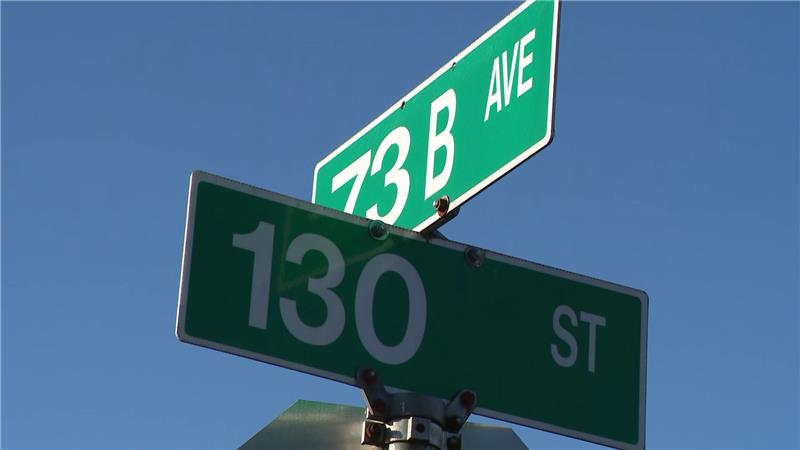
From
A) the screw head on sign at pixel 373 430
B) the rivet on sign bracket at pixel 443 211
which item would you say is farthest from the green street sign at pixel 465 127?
the screw head on sign at pixel 373 430

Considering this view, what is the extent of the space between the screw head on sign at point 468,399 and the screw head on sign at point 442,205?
426mm

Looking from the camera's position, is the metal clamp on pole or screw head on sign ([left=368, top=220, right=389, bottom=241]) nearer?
the metal clamp on pole

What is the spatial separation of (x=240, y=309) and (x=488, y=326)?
632 millimetres

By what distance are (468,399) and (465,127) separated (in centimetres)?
66

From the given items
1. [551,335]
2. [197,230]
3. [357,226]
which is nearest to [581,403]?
[551,335]

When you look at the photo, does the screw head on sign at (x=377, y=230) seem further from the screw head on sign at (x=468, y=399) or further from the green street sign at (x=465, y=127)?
the screw head on sign at (x=468, y=399)

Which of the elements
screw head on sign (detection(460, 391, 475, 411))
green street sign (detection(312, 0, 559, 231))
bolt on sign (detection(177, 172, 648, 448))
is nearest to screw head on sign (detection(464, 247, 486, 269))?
bolt on sign (detection(177, 172, 648, 448))

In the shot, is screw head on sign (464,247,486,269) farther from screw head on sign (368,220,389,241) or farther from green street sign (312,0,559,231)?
screw head on sign (368,220,389,241)

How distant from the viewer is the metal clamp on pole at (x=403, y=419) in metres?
3.40

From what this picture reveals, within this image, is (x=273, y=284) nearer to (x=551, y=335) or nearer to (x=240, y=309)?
(x=240, y=309)

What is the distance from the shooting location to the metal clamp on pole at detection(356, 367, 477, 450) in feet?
11.2

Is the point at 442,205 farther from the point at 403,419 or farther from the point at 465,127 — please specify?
the point at 403,419

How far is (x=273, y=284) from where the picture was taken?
3.45 metres

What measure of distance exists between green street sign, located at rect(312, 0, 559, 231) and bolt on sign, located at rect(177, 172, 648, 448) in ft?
0.59
